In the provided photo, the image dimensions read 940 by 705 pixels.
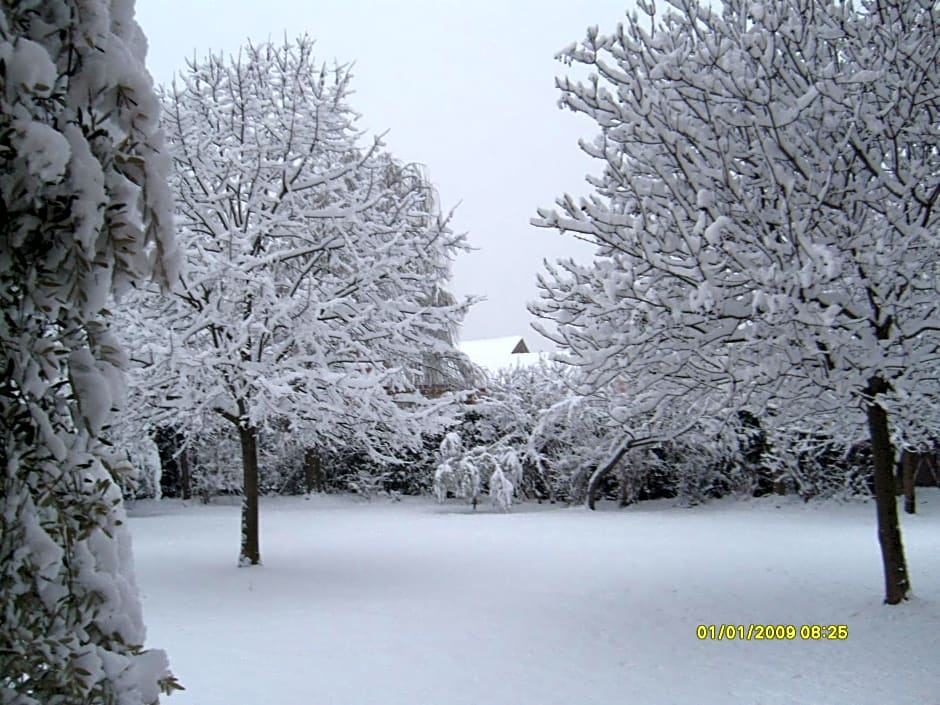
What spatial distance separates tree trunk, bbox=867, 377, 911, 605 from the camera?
6438 mm

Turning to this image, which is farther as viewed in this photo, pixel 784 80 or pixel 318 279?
pixel 318 279

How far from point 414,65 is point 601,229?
153 meters

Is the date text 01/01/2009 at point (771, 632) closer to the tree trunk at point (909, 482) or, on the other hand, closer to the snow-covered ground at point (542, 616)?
the snow-covered ground at point (542, 616)

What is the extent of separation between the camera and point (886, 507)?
6.55 m

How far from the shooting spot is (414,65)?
147875 millimetres

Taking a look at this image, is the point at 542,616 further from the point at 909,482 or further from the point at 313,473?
the point at 313,473

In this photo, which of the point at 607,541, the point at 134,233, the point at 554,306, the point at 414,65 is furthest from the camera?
the point at 414,65

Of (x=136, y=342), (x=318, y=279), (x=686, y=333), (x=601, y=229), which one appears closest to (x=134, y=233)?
(x=601, y=229)

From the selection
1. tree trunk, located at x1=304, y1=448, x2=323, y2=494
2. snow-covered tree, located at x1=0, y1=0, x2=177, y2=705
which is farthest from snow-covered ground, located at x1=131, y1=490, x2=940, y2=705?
tree trunk, located at x1=304, y1=448, x2=323, y2=494

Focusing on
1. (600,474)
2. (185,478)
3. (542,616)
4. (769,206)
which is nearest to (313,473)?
(185,478)

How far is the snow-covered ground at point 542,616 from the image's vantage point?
15.8 ft

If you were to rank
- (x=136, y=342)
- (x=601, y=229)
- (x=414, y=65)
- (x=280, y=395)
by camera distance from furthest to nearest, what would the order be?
(x=414, y=65), (x=136, y=342), (x=280, y=395), (x=601, y=229)

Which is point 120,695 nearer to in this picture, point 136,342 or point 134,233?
point 134,233

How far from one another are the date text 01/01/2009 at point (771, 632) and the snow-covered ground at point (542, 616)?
4.1 inches
